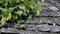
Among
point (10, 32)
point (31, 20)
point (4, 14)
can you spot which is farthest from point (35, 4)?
point (10, 32)

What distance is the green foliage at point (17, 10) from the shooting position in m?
2.26

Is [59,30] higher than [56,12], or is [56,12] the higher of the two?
[56,12]

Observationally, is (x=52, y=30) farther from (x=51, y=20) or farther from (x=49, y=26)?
(x=51, y=20)

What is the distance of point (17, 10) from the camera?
2.38 metres

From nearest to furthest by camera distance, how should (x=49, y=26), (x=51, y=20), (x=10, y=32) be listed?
1. (x=10, y=32)
2. (x=49, y=26)
3. (x=51, y=20)

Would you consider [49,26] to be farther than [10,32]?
Yes

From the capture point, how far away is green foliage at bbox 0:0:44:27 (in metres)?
2.26

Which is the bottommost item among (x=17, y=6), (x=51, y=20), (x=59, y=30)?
(x=59, y=30)

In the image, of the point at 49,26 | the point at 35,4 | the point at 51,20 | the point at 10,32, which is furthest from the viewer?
the point at 35,4

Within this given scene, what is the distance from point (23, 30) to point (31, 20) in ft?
0.84

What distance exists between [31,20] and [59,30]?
15.3 inches

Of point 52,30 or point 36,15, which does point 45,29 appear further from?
point 36,15

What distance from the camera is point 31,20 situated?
7.54 feet

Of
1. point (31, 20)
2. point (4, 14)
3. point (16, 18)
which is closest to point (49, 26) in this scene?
point (31, 20)
